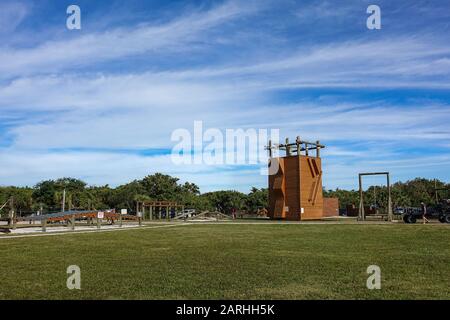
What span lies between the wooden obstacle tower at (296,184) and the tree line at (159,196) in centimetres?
2469

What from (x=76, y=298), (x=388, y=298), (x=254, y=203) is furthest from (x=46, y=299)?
(x=254, y=203)

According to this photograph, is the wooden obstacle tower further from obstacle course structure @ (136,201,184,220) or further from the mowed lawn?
the mowed lawn

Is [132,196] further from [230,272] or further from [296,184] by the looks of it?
[230,272]

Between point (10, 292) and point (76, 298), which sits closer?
point (76, 298)

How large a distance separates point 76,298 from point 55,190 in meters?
72.6

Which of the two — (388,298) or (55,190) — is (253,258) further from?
(55,190)

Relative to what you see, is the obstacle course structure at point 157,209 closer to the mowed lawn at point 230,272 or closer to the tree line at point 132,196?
the tree line at point 132,196

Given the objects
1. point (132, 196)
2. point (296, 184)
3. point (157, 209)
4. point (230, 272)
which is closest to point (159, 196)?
point (132, 196)

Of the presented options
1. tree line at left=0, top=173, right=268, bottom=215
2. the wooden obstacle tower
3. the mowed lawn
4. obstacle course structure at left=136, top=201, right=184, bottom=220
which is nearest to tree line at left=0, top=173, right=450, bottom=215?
tree line at left=0, top=173, right=268, bottom=215

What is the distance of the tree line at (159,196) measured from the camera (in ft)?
229

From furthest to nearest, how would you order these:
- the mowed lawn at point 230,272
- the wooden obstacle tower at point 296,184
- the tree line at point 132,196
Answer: the tree line at point 132,196 → the wooden obstacle tower at point 296,184 → the mowed lawn at point 230,272

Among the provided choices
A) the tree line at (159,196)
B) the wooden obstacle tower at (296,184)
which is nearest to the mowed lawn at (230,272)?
the wooden obstacle tower at (296,184)

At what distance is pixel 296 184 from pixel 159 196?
3426 centimetres

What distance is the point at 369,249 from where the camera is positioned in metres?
13.7
